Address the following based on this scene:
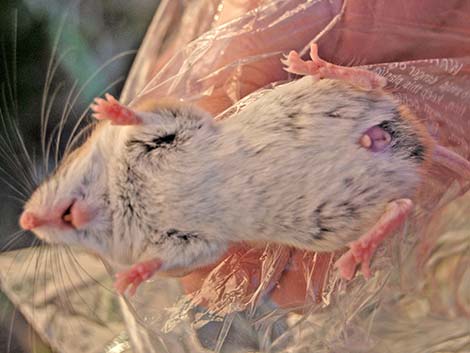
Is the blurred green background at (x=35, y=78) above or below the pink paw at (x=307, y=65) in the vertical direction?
above

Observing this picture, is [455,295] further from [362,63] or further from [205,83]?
[205,83]

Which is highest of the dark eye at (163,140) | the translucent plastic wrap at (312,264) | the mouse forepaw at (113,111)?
the mouse forepaw at (113,111)

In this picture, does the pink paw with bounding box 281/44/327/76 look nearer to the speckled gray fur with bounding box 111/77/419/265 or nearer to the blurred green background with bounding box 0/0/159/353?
the speckled gray fur with bounding box 111/77/419/265

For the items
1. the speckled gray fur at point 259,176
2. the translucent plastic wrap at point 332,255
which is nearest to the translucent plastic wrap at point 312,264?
the translucent plastic wrap at point 332,255

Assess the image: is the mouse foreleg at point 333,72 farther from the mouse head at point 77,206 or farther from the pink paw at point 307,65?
the mouse head at point 77,206

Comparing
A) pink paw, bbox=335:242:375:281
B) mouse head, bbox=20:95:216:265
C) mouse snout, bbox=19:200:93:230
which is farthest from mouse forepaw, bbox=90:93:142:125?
pink paw, bbox=335:242:375:281

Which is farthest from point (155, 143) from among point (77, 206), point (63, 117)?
point (63, 117)

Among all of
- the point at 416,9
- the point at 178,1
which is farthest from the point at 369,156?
the point at 178,1
